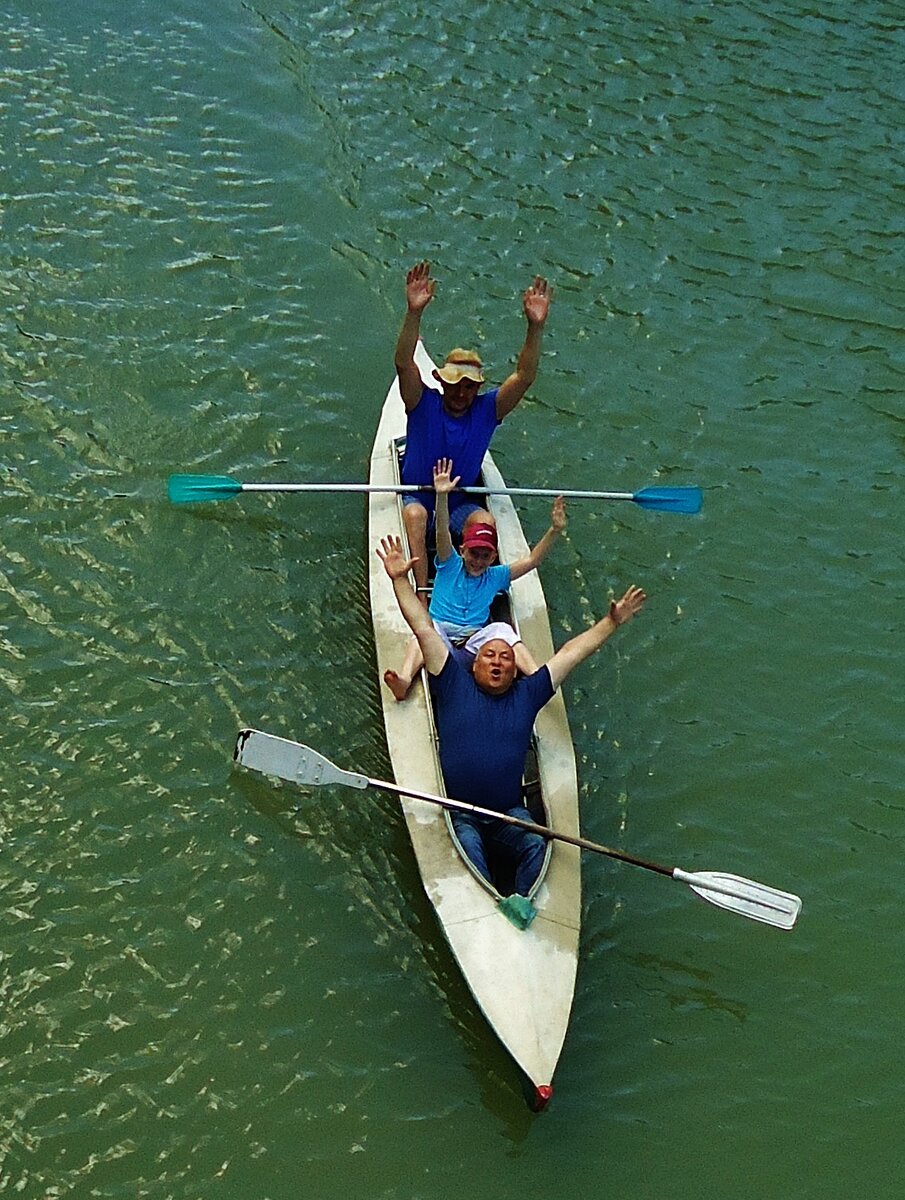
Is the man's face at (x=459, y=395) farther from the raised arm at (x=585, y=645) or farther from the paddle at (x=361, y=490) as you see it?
the raised arm at (x=585, y=645)

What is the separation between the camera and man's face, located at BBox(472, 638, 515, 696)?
8461 mm

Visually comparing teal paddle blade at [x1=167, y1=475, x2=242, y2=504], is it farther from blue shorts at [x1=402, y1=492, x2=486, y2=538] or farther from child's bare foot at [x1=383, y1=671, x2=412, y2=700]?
child's bare foot at [x1=383, y1=671, x2=412, y2=700]

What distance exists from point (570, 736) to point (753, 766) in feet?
4.79

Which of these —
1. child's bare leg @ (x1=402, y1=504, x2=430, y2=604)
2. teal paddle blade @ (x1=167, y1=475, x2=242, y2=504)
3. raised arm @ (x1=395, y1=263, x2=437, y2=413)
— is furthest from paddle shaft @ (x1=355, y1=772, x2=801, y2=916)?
raised arm @ (x1=395, y1=263, x2=437, y2=413)

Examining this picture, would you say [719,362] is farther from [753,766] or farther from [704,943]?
[704,943]

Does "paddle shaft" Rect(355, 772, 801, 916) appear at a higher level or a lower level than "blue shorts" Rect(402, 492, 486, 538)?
lower

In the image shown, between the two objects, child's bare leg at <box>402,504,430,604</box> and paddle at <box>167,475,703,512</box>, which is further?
paddle at <box>167,475,703,512</box>

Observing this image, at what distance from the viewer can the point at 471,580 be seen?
9.65 meters

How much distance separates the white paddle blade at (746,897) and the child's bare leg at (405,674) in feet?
7.37

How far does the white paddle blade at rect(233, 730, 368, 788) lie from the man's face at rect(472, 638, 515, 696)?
A: 0.97 meters

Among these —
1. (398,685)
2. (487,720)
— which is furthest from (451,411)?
(487,720)

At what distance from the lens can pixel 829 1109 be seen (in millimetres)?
7852

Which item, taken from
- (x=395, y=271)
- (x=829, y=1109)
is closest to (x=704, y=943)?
(x=829, y=1109)

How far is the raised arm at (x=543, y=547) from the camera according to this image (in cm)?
940
